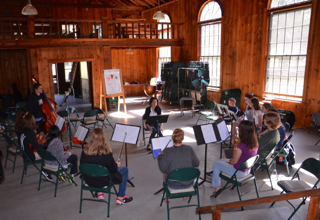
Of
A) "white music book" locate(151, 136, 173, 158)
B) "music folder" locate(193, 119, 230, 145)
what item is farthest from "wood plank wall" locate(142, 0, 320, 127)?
"white music book" locate(151, 136, 173, 158)

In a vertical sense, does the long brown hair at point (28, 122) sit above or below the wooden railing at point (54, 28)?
below

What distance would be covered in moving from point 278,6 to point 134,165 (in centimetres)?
708

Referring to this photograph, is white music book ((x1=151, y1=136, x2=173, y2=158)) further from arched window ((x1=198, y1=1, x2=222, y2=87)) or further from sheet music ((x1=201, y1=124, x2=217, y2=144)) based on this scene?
arched window ((x1=198, y1=1, x2=222, y2=87))

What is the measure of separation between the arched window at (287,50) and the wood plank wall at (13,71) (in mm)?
10545

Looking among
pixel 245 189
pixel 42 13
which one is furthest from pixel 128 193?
pixel 42 13

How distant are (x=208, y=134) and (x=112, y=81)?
651 cm

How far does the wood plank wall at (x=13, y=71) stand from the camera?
1220 cm

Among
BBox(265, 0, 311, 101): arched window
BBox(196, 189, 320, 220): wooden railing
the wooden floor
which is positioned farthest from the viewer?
BBox(265, 0, 311, 101): arched window

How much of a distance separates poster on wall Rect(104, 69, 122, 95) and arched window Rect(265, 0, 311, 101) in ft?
18.1

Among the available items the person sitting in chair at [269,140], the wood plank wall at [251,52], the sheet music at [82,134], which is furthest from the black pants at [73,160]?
the wood plank wall at [251,52]

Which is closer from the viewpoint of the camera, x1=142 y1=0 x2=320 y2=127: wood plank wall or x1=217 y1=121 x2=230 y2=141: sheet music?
x1=217 y1=121 x2=230 y2=141: sheet music

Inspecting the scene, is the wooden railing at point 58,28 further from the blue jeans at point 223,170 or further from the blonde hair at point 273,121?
the blue jeans at point 223,170

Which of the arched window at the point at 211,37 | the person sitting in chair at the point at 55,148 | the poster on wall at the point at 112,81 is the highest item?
the arched window at the point at 211,37

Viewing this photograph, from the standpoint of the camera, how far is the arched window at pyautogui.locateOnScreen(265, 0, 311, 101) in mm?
8094
